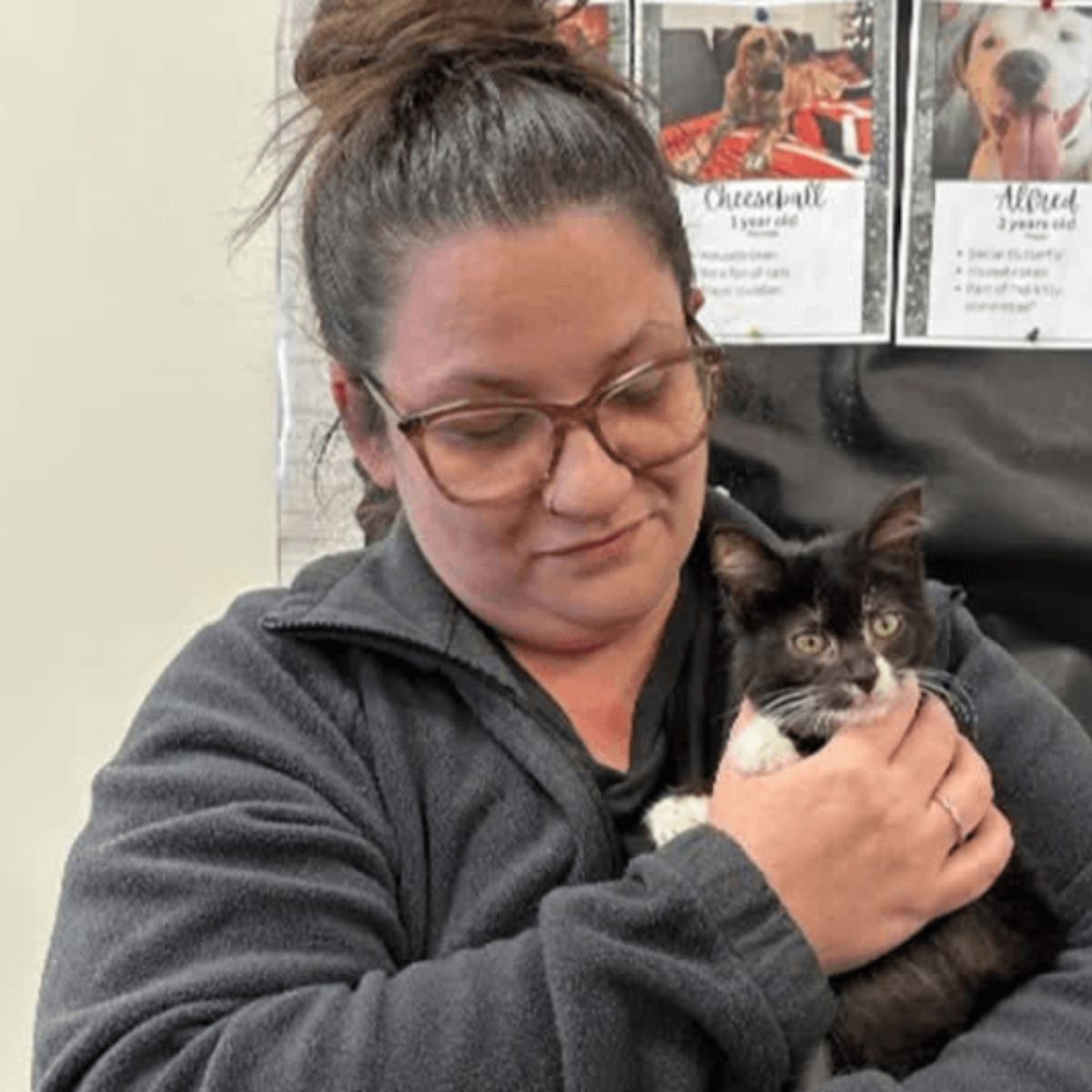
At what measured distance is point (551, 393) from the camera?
3.04 feet

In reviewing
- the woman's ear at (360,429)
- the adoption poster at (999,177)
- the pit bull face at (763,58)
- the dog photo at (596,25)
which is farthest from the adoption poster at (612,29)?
the woman's ear at (360,429)

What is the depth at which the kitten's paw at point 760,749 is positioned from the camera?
946mm

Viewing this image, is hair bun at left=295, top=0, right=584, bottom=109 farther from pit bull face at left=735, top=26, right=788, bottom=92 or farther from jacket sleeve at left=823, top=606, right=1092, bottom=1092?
jacket sleeve at left=823, top=606, right=1092, bottom=1092

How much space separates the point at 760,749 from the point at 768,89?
764mm

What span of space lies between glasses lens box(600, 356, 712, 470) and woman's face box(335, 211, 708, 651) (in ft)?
0.04

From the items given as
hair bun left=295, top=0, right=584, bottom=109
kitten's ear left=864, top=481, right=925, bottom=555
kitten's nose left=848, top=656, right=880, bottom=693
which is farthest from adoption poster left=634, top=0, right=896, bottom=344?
kitten's nose left=848, top=656, right=880, bottom=693

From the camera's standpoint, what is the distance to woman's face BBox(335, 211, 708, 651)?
91cm

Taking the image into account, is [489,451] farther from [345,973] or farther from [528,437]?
[345,973]

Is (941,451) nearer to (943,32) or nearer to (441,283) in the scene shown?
(943,32)

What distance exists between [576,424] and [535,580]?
12 centimetres

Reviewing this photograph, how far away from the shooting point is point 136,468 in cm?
163

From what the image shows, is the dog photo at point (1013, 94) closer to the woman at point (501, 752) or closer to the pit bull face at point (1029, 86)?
the pit bull face at point (1029, 86)

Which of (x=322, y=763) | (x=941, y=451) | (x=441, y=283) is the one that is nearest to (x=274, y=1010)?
(x=322, y=763)

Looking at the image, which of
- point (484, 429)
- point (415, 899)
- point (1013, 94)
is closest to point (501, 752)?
point (415, 899)
